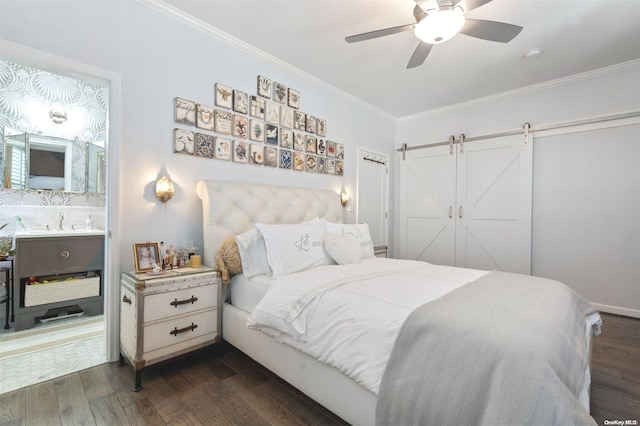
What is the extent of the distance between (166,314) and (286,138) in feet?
6.87

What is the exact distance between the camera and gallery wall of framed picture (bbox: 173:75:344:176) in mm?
2568

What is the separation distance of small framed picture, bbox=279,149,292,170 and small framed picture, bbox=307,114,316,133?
44 cm

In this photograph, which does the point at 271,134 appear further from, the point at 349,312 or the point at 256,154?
the point at 349,312

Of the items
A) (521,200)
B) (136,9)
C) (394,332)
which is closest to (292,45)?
(136,9)

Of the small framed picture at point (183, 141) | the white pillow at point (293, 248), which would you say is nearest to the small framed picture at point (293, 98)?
the small framed picture at point (183, 141)

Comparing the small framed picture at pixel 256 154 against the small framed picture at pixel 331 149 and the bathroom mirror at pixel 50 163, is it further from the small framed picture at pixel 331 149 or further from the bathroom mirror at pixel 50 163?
the bathroom mirror at pixel 50 163

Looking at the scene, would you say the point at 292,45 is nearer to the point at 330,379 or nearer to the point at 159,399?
the point at 330,379

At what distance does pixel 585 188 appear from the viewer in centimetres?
344

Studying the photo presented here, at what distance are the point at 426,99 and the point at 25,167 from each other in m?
4.93

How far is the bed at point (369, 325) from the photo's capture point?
1102 mm

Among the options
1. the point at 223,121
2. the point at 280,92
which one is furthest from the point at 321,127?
the point at 223,121

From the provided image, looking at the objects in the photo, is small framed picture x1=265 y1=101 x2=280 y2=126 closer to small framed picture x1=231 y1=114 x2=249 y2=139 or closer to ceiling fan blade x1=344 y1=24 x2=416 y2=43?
small framed picture x1=231 y1=114 x2=249 y2=139

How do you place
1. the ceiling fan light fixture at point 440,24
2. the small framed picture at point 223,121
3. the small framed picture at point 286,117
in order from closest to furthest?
Result: the ceiling fan light fixture at point 440,24 → the small framed picture at point 223,121 → the small framed picture at point 286,117

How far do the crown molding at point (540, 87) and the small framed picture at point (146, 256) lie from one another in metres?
4.23
